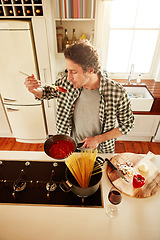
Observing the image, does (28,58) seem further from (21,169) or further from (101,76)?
(21,169)

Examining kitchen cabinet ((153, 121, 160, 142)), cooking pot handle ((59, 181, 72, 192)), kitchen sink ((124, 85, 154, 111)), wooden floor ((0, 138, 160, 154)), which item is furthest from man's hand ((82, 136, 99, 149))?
kitchen cabinet ((153, 121, 160, 142))

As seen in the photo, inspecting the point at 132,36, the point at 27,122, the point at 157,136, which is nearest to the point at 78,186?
the point at 27,122

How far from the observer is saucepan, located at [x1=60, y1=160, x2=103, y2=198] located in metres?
0.96

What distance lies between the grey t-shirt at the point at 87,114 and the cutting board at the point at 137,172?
1.01 ft

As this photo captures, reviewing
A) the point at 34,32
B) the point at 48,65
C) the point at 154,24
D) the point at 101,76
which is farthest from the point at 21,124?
the point at 154,24

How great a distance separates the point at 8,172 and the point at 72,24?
Answer: 2089 mm

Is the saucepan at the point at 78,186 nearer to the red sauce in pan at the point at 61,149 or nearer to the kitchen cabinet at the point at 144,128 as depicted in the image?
the red sauce in pan at the point at 61,149

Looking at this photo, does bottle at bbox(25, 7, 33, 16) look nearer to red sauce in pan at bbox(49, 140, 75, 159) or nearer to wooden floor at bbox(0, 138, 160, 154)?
red sauce in pan at bbox(49, 140, 75, 159)

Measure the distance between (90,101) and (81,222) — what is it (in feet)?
2.65

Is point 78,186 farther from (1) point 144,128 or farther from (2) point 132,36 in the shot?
(2) point 132,36

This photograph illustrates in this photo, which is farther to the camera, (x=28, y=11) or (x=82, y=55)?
(x=28, y=11)

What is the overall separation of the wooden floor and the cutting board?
1.47 m

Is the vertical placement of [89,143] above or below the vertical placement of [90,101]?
below

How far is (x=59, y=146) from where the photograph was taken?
3.51 feet
